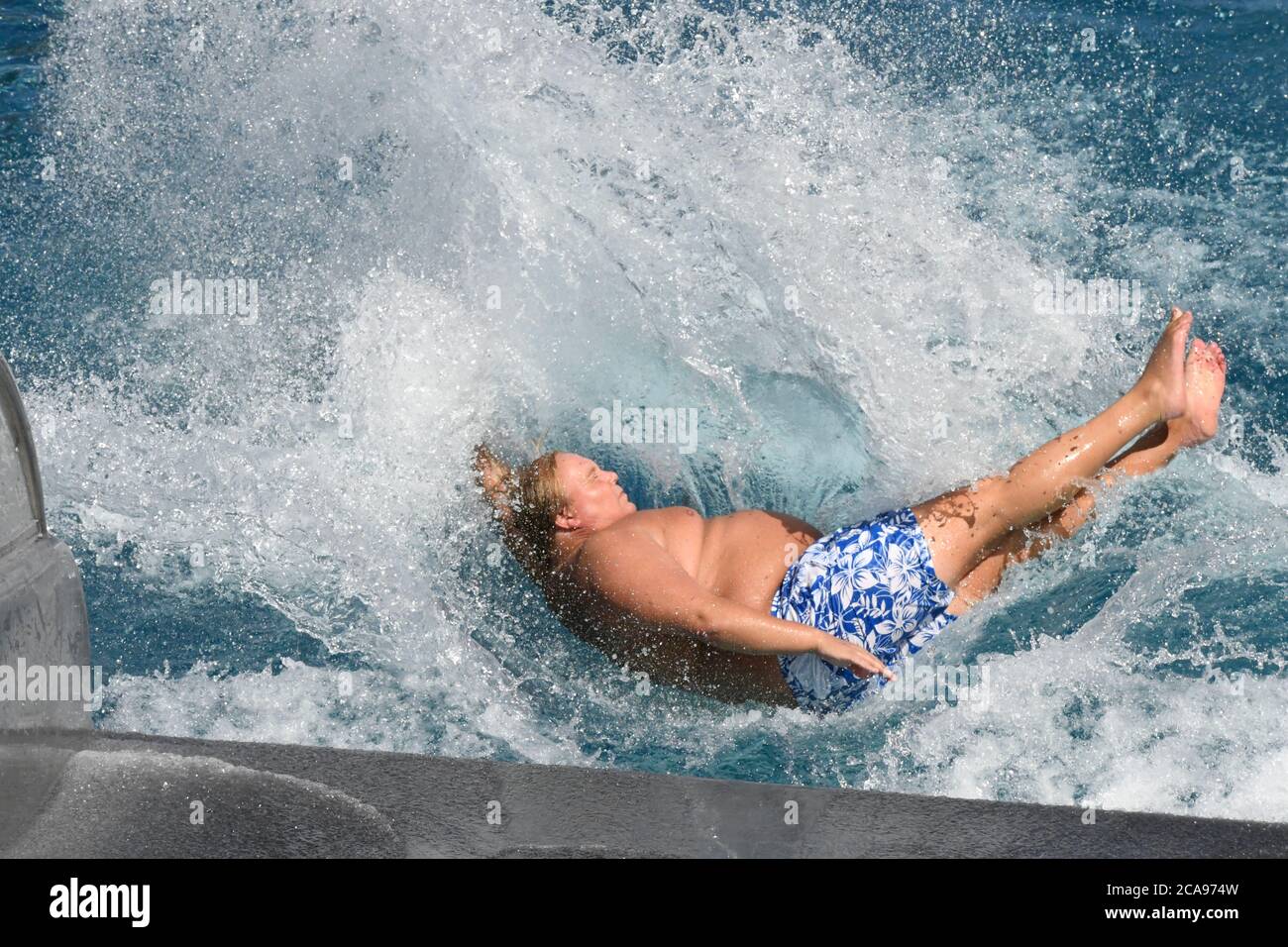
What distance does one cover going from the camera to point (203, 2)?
652cm

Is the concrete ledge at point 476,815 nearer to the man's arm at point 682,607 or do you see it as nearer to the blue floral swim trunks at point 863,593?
the man's arm at point 682,607

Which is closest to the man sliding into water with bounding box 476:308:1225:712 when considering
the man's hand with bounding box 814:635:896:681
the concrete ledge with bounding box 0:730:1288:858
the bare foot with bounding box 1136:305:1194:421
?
the bare foot with bounding box 1136:305:1194:421

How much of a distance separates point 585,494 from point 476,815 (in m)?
1.59

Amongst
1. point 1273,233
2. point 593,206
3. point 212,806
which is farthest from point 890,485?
point 212,806

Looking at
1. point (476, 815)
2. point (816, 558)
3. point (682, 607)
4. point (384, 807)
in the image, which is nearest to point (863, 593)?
point (816, 558)

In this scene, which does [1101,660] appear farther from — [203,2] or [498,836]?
[203,2]

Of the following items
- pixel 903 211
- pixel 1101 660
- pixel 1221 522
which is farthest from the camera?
pixel 903 211

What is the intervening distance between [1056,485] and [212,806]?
8.67 feet

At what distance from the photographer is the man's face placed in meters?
4.41

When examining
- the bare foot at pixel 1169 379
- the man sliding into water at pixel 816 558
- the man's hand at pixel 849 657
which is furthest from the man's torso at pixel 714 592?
the bare foot at pixel 1169 379

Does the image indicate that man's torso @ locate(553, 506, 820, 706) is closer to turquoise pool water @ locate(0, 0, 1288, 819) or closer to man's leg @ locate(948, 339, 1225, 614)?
turquoise pool water @ locate(0, 0, 1288, 819)

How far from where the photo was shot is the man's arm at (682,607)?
12.1 feet

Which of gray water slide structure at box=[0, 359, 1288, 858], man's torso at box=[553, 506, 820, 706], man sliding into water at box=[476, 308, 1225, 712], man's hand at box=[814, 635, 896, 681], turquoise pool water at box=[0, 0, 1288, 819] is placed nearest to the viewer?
gray water slide structure at box=[0, 359, 1288, 858]

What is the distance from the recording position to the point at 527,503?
452cm
